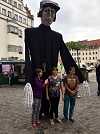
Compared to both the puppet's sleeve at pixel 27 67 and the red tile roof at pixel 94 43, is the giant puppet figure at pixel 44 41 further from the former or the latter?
the red tile roof at pixel 94 43

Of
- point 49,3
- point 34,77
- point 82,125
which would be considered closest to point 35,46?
point 34,77

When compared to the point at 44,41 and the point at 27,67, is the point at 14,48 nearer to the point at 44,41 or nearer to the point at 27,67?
the point at 44,41

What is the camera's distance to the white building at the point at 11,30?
25.5m

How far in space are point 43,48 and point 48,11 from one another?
35.8 inches

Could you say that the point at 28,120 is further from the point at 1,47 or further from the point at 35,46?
the point at 1,47

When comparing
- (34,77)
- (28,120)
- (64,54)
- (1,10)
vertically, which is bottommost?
(28,120)

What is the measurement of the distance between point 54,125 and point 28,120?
86 centimetres

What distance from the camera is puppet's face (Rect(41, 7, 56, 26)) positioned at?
4.23 m

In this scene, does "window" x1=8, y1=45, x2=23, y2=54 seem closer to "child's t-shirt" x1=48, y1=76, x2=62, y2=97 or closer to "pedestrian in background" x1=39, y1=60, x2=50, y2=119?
"pedestrian in background" x1=39, y1=60, x2=50, y2=119

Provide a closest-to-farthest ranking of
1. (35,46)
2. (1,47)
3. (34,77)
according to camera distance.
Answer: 1. (34,77)
2. (35,46)
3. (1,47)

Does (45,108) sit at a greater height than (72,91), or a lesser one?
lesser

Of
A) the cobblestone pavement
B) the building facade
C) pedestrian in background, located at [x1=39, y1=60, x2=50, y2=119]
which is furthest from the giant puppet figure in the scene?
the building facade

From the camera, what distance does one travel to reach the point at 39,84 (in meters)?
3.89

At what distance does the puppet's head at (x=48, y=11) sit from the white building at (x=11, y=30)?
21.8 m
